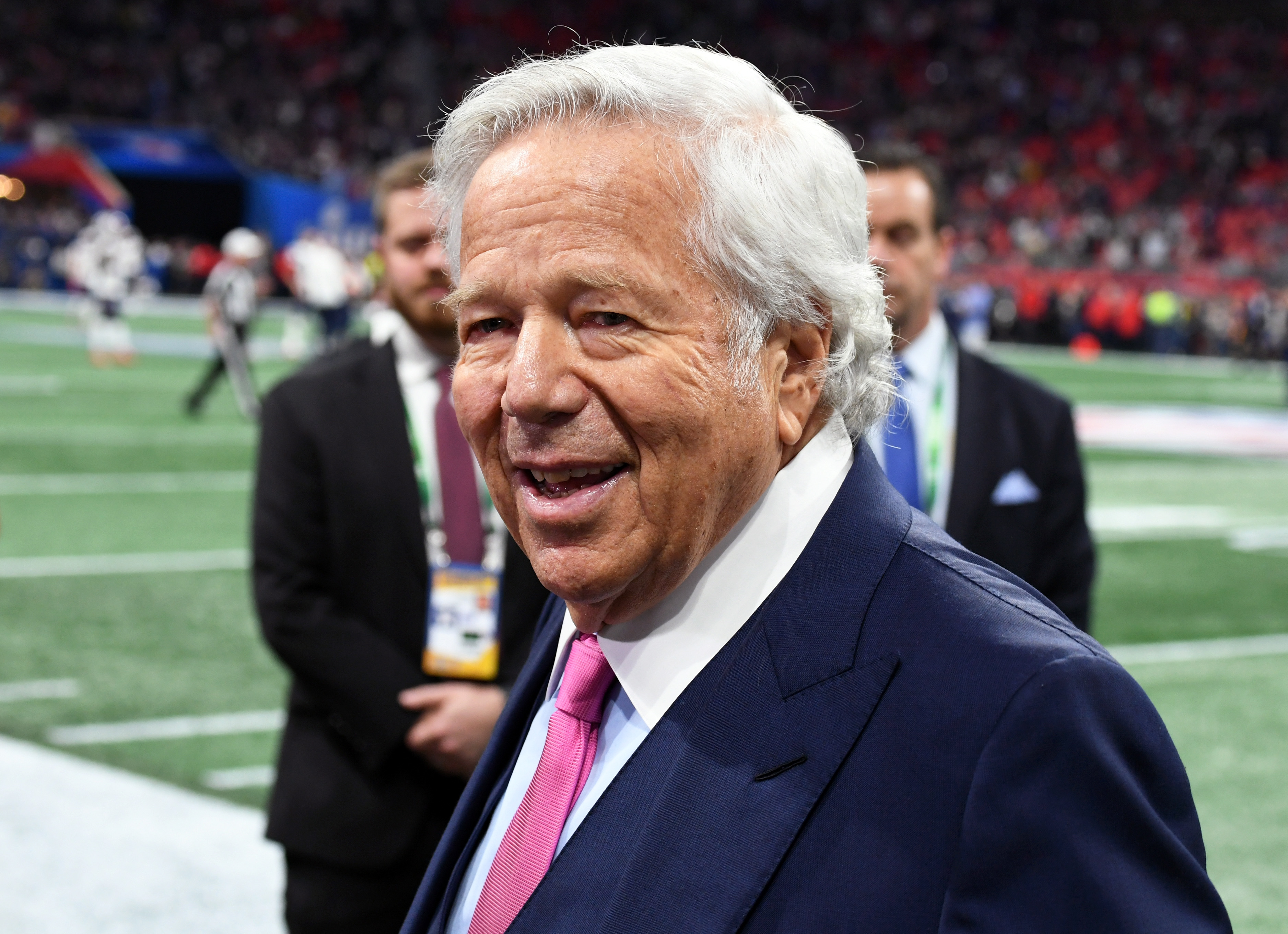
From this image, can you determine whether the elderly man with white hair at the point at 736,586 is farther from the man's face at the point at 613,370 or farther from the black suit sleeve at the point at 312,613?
the black suit sleeve at the point at 312,613

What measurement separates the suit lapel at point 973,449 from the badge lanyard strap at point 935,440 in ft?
0.17

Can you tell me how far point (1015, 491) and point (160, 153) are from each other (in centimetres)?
4195

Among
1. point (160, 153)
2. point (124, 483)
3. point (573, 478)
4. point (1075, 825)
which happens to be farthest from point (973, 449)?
point (160, 153)

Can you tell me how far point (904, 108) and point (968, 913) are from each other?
158 ft

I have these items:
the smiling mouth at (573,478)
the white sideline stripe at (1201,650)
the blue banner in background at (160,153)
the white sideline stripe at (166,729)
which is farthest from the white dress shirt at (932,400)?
the blue banner in background at (160,153)

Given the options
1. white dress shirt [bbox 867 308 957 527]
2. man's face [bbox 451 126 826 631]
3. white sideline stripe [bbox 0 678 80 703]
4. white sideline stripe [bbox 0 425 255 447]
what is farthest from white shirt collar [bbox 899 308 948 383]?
white sideline stripe [bbox 0 425 255 447]

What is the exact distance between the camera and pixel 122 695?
6125 millimetres

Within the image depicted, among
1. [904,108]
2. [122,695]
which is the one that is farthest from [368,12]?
[122,695]

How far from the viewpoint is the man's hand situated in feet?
9.48

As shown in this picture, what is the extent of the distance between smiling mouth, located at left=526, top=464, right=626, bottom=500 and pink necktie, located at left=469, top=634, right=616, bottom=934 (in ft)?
0.58

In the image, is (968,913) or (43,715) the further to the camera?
(43,715)

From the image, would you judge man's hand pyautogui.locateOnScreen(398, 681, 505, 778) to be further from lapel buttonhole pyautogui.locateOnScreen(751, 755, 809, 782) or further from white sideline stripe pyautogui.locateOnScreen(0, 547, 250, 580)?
white sideline stripe pyautogui.locateOnScreen(0, 547, 250, 580)

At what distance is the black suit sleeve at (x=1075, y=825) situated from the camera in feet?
3.76

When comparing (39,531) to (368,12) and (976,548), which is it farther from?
(368,12)
